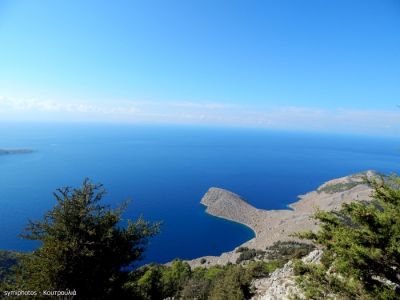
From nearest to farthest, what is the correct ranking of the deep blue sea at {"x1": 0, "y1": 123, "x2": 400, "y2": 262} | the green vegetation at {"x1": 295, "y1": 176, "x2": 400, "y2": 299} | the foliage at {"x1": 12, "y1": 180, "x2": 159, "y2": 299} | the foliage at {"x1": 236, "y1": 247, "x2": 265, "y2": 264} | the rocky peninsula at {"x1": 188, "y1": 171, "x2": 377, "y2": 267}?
the green vegetation at {"x1": 295, "y1": 176, "x2": 400, "y2": 299}, the foliage at {"x1": 12, "y1": 180, "x2": 159, "y2": 299}, the foliage at {"x1": 236, "y1": 247, "x2": 265, "y2": 264}, the rocky peninsula at {"x1": 188, "y1": 171, "x2": 377, "y2": 267}, the deep blue sea at {"x1": 0, "y1": 123, "x2": 400, "y2": 262}

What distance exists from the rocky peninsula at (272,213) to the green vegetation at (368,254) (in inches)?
1953

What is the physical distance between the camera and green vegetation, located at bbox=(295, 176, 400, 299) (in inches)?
287

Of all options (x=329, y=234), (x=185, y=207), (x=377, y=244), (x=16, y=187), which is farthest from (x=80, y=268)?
(x=16, y=187)

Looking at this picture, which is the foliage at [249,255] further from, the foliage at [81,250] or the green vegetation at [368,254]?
the green vegetation at [368,254]

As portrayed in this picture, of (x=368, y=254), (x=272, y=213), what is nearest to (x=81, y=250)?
(x=368, y=254)

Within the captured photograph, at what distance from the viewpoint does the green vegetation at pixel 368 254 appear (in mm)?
7277

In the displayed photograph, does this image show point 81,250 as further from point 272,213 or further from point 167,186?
point 167,186

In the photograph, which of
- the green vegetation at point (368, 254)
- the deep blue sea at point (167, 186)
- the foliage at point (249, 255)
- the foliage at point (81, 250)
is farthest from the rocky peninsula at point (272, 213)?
the green vegetation at point (368, 254)

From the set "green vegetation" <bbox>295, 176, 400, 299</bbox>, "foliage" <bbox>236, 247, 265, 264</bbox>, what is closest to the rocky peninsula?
"foliage" <bbox>236, 247, 265, 264</bbox>

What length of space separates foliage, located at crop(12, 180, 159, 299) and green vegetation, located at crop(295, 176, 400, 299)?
22.5 ft

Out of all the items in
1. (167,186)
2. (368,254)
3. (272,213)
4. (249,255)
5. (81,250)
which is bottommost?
(167,186)

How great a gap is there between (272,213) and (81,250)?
273 ft

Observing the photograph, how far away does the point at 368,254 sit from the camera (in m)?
7.21

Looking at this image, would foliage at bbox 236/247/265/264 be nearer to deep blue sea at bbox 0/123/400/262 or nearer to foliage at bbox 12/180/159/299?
deep blue sea at bbox 0/123/400/262
